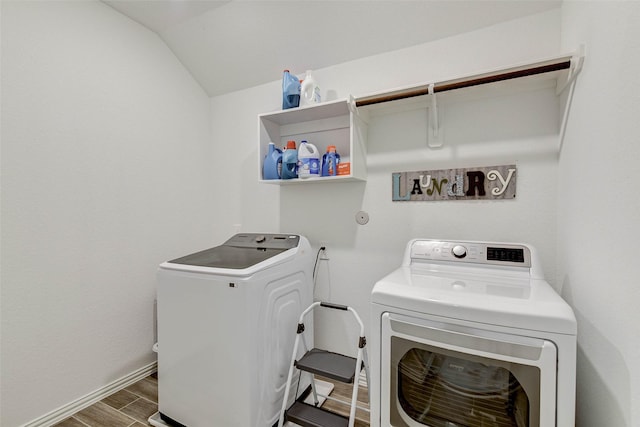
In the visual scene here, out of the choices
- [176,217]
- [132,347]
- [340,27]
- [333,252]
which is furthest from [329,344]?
[340,27]

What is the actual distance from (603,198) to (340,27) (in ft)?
5.43

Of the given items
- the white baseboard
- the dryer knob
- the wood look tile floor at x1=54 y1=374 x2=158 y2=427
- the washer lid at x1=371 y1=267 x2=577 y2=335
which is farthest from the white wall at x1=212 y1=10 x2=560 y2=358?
the white baseboard

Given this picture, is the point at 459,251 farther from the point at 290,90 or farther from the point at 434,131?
the point at 290,90

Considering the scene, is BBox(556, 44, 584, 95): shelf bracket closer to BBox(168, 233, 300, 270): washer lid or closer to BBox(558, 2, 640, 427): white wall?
BBox(558, 2, 640, 427): white wall

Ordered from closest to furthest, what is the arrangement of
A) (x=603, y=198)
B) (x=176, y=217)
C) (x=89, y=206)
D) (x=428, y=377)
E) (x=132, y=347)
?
(x=603, y=198) < (x=428, y=377) < (x=89, y=206) < (x=132, y=347) < (x=176, y=217)

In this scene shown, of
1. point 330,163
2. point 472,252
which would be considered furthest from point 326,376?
point 330,163

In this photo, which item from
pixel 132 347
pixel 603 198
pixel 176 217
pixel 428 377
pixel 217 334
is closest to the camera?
pixel 603 198

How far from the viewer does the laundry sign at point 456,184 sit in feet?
5.12

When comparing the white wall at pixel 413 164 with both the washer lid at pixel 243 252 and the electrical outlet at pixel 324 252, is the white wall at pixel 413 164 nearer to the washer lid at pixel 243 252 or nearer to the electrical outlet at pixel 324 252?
the electrical outlet at pixel 324 252

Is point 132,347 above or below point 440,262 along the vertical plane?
below

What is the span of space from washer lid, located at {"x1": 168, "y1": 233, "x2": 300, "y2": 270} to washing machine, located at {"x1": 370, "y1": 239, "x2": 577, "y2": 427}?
0.76 meters

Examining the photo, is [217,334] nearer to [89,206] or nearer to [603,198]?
[89,206]

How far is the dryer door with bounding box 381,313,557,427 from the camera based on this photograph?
0.88 metres

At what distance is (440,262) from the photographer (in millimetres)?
1470
